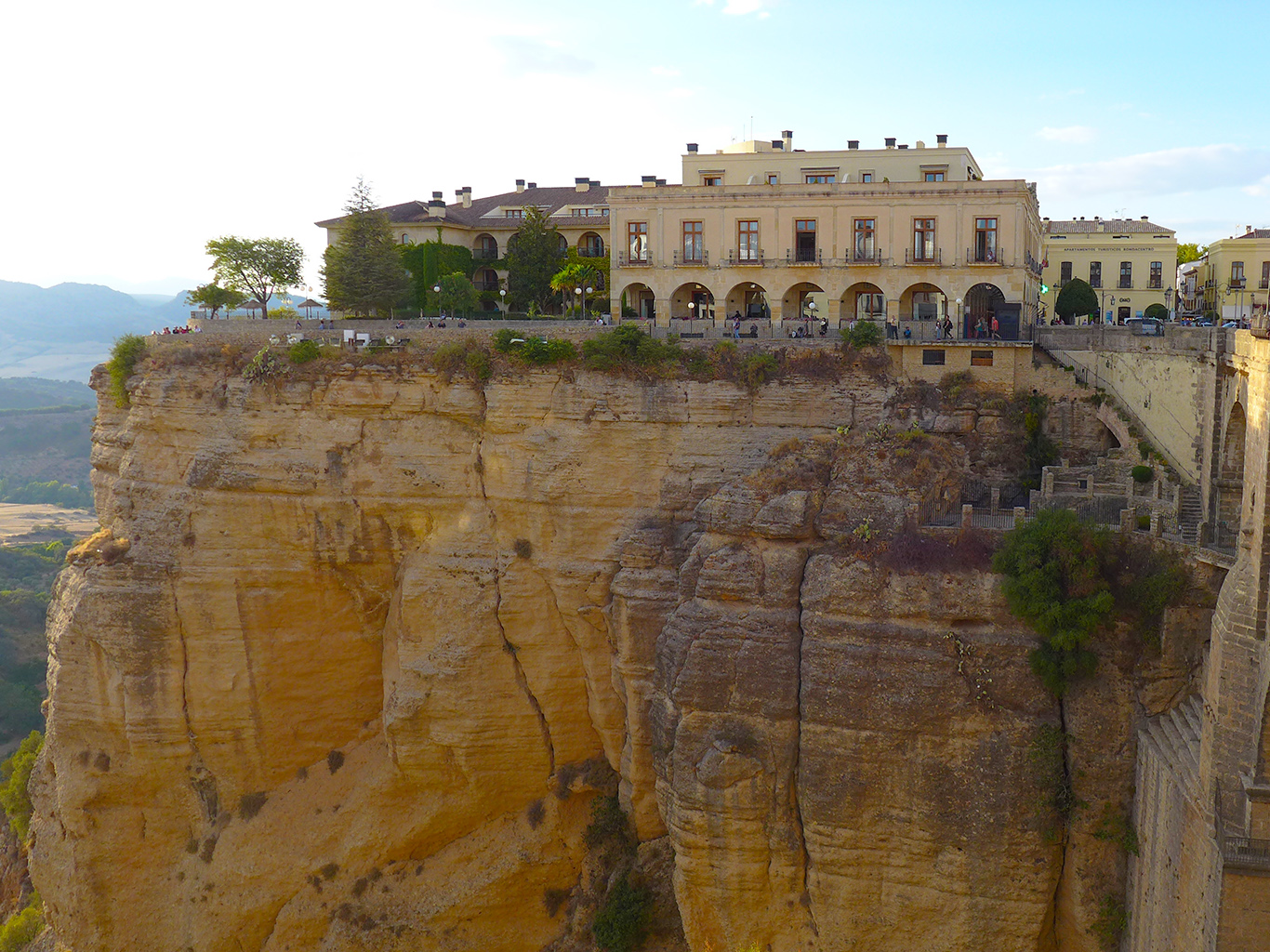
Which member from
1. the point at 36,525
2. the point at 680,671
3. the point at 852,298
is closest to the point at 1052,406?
the point at 852,298

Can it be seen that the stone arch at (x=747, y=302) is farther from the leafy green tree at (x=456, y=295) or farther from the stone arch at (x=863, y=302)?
the leafy green tree at (x=456, y=295)

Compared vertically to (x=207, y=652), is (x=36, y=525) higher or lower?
lower

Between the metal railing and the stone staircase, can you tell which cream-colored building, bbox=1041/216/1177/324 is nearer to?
the metal railing

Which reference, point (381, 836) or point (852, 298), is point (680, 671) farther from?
point (852, 298)

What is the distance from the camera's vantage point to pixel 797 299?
36.3m

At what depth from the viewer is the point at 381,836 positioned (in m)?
30.5

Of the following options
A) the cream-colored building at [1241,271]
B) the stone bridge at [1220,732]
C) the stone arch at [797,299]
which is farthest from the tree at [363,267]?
the cream-colored building at [1241,271]

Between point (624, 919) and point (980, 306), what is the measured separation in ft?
71.9

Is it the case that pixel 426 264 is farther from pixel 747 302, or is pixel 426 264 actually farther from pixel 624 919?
pixel 624 919

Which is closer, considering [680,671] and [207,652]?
[680,671]

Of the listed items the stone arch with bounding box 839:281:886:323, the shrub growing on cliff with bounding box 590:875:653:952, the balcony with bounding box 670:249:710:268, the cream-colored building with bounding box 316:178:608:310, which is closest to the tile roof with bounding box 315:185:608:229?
the cream-colored building with bounding box 316:178:608:310

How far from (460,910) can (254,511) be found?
12478mm

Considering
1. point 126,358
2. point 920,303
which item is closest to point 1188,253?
point 920,303

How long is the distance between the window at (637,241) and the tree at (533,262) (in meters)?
4.72
